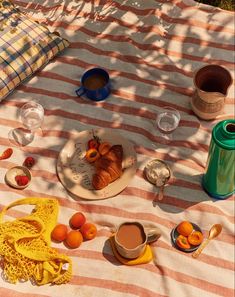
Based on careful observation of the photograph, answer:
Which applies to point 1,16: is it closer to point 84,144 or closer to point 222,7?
point 84,144

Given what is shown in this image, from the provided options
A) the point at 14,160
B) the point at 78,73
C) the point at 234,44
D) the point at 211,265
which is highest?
the point at 234,44

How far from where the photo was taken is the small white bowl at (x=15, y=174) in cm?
389

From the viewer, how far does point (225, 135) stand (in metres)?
3.19

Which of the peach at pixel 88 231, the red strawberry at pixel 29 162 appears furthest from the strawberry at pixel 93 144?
the peach at pixel 88 231

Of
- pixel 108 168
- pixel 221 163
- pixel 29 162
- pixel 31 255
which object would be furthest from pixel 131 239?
pixel 29 162

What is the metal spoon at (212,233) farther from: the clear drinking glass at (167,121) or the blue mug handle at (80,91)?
the blue mug handle at (80,91)

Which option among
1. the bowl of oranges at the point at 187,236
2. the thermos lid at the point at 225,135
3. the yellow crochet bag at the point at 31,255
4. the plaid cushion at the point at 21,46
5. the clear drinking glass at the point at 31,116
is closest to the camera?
the thermos lid at the point at 225,135

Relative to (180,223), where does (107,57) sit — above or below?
above

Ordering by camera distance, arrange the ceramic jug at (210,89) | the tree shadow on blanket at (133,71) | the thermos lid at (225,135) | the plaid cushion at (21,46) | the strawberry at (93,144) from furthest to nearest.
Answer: the plaid cushion at (21,46)
the tree shadow on blanket at (133,71)
the strawberry at (93,144)
the ceramic jug at (210,89)
the thermos lid at (225,135)

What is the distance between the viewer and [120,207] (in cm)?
372

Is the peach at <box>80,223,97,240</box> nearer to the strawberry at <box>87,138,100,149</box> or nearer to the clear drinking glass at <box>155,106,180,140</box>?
the strawberry at <box>87,138,100,149</box>

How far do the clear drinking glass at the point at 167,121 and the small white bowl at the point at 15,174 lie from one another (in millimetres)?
1356

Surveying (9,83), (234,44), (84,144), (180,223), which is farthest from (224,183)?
(9,83)

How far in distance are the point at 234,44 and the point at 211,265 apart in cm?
251
